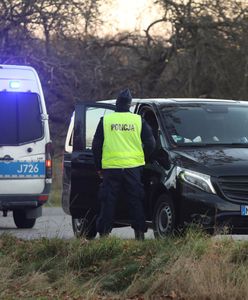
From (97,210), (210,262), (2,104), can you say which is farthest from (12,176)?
(210,262)

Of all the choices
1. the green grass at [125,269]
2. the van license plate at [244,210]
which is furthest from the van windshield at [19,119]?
the van license plate at [244,210]

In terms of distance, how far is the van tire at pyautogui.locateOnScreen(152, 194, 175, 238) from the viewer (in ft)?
26.3

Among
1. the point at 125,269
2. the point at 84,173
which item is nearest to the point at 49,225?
the point at 84,173

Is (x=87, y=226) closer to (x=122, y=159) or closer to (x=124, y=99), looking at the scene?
(x=122, y=159)

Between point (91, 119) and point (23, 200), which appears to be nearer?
point (91, 119)

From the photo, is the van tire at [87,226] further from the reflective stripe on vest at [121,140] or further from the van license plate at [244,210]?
the van license plate at [244,210]

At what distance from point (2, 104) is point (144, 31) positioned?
1479 cm

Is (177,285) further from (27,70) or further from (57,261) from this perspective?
(27,70)

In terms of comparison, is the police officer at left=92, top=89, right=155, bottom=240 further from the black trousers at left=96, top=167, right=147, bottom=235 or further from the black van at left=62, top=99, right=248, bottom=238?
the black van at left=62, top=99, right=248, bottom=238

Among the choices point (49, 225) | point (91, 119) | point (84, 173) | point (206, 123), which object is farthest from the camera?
point (49, 225)

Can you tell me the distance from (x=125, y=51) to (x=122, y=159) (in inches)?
719

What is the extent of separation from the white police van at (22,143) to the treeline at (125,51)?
409 inches

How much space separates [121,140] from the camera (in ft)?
26.8

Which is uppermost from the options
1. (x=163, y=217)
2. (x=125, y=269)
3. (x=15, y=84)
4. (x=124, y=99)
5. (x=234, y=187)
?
(x=124, y=99)
